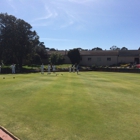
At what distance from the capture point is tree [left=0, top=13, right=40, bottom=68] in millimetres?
45125

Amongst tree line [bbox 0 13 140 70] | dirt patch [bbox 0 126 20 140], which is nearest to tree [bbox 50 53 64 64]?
tree line [bbox 0 13 140 70]

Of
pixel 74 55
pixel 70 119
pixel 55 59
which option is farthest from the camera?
pixel 74 55

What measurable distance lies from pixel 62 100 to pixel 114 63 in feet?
185

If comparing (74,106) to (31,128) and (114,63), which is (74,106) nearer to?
(31,128)

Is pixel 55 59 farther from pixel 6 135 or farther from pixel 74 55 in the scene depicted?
pixel 6 135

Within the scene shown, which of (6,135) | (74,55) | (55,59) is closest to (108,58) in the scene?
(74,55)

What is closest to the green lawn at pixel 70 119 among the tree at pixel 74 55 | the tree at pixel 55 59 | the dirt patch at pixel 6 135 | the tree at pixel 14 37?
the dirt patch at pixel 6 135

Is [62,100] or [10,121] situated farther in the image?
[62,100]

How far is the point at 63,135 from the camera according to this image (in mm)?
4895

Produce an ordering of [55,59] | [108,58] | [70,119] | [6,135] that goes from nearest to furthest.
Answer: [6,135]
[70,119]
[55,59]
[108,58]

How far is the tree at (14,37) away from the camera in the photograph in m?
45.1

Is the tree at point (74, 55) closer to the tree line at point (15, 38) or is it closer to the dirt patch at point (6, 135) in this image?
the tree line at point (15, 38)

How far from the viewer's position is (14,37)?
1777 inches

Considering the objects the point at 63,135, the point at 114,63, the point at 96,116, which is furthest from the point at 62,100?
the point at 114,63
